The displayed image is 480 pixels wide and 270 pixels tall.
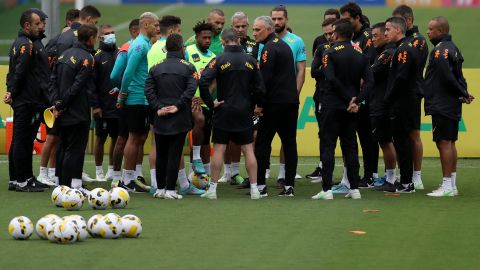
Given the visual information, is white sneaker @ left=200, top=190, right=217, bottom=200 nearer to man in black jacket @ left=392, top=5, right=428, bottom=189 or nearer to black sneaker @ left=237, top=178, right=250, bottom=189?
black sneaker @ left=237, top=178, right=250, bottom=189

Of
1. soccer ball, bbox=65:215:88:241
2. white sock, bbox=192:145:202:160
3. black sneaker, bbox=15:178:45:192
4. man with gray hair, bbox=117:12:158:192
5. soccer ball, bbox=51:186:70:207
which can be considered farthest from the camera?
white sock, bbox=192:145:202:160

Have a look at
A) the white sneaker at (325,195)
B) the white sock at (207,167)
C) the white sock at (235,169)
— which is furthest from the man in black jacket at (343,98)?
the white sock at (207,167)

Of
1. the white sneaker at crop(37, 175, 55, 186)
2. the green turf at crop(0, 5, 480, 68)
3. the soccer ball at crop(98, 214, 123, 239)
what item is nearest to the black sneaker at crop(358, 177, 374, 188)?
the white sneaker at crop(37, 175, 55, 186)

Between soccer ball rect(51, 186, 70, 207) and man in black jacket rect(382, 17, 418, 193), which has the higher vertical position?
man in black jacket rect(382, 17, 418, 193)

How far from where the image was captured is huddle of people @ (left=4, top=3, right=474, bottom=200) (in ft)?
45.3

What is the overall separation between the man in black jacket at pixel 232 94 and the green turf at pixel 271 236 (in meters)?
0.58

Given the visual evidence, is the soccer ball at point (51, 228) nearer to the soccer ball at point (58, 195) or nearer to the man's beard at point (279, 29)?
the soccer ball at point (58, 195)

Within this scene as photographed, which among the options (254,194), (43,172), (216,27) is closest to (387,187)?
(254,194)

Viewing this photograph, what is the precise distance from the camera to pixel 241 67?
45.2 ft

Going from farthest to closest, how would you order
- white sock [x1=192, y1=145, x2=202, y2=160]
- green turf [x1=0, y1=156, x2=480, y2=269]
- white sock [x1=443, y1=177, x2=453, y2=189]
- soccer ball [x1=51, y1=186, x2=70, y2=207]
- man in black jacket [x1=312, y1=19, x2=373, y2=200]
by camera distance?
white sock [x1=192, y1=145, x2=202, y2=160] → white sock [x1=443, y1=177, x2=453, y2=189] → man in black jacket [x1=312, y1=19, x2=373, y2=200] → soccer ball [x1=51, y1=186, x2=70, y2=207] → green turf [x1=0, y1=156, x2=480, y2=269]

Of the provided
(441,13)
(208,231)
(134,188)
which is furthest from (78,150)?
(441,13)

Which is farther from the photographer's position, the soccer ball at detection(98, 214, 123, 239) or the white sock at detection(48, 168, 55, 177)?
the white sock at detection(48, 168, 55, 177)

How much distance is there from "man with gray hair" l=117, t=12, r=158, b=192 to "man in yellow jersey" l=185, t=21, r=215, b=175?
0.64 metres

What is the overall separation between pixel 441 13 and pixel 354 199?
41060mm
